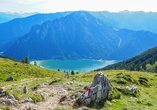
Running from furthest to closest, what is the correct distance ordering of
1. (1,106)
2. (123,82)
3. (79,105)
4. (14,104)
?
(123,82) → (79,105) → (14,104) → (1,106)

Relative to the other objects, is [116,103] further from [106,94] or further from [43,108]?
[43,108]

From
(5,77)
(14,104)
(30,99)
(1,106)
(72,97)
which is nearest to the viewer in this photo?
(1,106)

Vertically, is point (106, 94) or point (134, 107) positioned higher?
point (106, 94)

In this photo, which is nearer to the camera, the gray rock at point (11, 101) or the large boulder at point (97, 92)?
the gray rock at point (11, 101)

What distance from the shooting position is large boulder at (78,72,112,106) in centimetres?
1471

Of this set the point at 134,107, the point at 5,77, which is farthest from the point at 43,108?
the point at 5,77

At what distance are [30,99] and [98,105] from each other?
9304 mm

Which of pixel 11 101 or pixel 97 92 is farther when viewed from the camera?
pixel 97 92

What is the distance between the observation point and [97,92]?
15250 mm

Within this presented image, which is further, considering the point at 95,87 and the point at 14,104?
the point at 95,87

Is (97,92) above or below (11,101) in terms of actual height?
below

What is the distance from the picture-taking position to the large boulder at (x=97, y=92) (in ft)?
48.3

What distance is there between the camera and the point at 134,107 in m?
14.9

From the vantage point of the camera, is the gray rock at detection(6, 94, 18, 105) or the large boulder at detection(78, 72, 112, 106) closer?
the gray rock at detection(6, 94, 18, 105)
